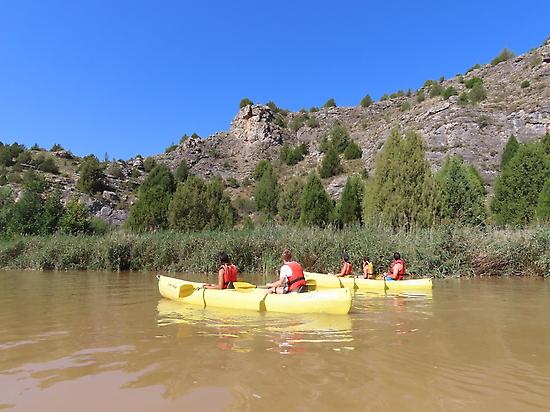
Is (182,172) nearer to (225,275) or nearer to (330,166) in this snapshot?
(330,166)

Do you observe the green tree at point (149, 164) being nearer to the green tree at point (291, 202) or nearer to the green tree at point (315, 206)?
the green tree at point (291, 202)

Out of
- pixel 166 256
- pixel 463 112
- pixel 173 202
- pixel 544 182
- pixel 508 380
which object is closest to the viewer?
pixel 508 380

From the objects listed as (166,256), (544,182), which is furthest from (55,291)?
(544,182)

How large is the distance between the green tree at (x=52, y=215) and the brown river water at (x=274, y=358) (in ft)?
73.3

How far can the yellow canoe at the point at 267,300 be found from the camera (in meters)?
7.94

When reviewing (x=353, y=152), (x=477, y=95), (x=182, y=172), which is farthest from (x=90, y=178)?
(x=477, y=95)

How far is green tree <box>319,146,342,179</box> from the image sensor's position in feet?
167

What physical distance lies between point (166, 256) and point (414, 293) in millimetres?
10917

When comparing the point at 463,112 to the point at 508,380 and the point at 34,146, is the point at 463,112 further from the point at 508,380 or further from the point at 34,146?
the point at 34,146

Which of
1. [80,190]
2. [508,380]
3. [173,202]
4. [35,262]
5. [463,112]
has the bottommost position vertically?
[508,380]

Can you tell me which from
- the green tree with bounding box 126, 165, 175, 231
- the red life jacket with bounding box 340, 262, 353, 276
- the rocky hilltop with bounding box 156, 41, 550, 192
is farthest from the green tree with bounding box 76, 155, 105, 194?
the red life jacket with bounding box 340, 262, 353, 276

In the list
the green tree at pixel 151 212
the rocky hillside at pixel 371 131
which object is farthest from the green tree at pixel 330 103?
the green tree at pixel 151 212

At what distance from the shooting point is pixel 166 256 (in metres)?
18.9

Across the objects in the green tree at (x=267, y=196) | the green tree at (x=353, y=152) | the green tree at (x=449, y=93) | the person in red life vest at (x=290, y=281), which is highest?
the green tree at (x=449, y=93)
